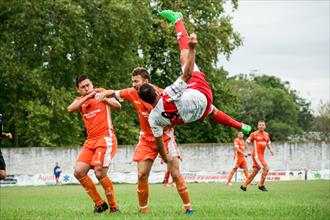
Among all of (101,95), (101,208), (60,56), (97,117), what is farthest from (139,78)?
(60,56)

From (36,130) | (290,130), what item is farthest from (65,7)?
(290,130)

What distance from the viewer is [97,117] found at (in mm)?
13555

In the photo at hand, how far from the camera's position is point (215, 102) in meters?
57.5

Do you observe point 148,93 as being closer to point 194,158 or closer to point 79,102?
point 79,102

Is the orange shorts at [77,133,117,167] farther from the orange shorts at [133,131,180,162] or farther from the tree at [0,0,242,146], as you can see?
the tree at [0,0,242,146]

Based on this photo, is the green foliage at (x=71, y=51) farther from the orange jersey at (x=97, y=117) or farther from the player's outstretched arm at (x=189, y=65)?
the player's outstretched arm at (x=189, y=65)

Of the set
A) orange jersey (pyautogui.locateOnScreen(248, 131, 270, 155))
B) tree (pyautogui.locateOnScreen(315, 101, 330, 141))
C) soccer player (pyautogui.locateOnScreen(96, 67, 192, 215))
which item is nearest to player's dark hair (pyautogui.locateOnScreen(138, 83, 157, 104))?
soccer player (pyautogui.locateOnScreen(96, 67, 192, 215))

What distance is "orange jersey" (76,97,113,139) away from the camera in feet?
44.4

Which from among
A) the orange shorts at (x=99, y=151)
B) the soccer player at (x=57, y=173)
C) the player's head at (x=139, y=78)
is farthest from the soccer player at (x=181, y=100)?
the soccer player at (x=57, y=173)

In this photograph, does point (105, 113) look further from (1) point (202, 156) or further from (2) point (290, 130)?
(2) point (290, 130)

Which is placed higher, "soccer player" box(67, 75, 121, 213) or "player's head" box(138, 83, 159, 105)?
"player's head" box(138, 83, 159, 105)

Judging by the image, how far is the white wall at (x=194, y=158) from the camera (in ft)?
146

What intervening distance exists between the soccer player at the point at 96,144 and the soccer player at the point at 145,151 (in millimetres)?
602

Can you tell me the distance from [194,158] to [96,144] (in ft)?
111
